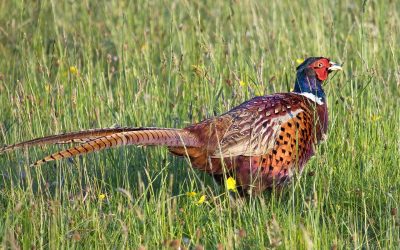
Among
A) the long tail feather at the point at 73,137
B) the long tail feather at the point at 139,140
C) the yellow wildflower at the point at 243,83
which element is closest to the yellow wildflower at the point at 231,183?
the long tail feather at the point at 139,140

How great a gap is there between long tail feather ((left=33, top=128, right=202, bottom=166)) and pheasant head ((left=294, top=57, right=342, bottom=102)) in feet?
2.93

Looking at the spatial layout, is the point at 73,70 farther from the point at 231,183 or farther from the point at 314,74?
the point at 231,183

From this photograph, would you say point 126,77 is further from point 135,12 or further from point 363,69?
point 135,12

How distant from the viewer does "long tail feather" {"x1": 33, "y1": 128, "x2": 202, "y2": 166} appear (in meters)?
4.02

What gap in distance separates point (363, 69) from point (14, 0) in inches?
124

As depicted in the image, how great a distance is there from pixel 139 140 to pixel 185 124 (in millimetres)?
1236

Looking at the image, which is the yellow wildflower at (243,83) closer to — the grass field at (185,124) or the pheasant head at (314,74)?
the grass field at (185,124)

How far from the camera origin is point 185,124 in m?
5.47

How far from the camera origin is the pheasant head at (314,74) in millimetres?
5133

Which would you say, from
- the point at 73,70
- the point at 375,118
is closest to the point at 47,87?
A: the point at 73,70

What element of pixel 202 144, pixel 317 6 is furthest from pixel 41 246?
pixel 317 6

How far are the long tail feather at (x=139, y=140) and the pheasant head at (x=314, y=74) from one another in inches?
35.1

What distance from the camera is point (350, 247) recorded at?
12.9 feet

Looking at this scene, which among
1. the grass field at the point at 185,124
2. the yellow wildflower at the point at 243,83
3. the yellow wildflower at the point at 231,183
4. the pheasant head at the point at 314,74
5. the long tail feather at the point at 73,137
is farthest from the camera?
the yellow wildflower at the point at 243,83
